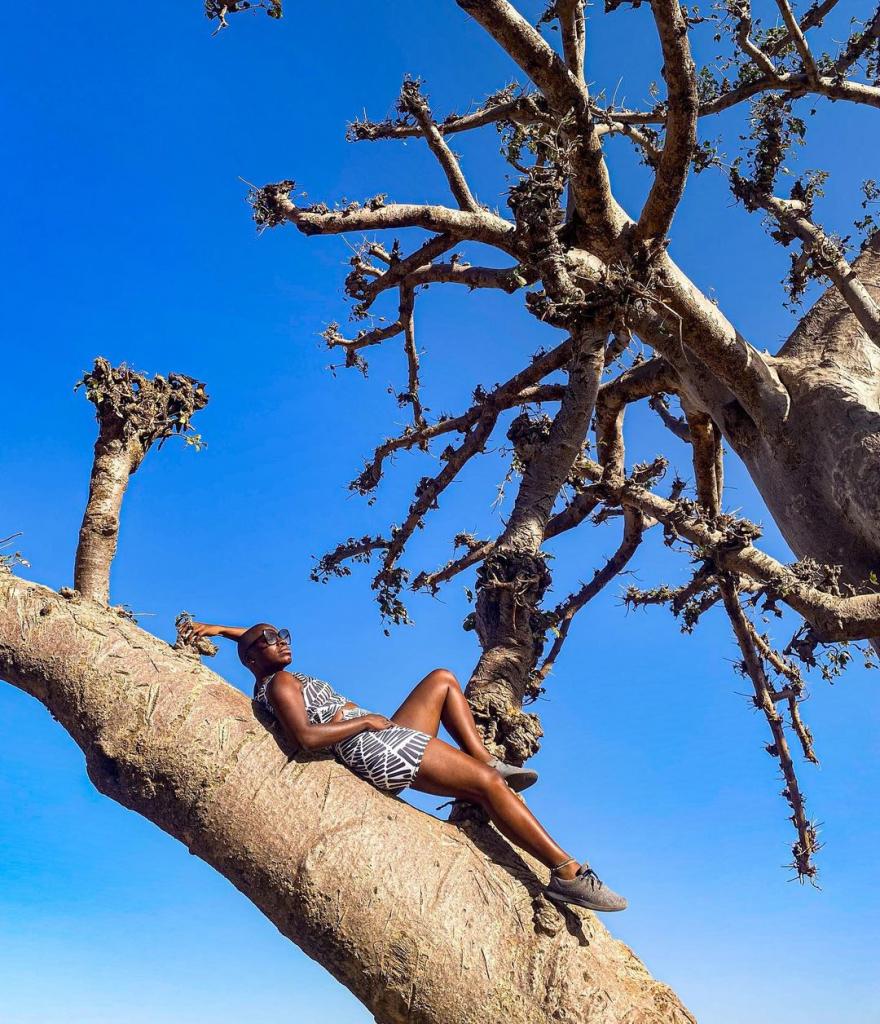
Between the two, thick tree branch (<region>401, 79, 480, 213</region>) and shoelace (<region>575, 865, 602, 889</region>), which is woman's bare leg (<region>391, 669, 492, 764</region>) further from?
thick tree branch (<region>401, 79, 480, 213</region>)

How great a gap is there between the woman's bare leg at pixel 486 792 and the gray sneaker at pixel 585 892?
0.07 m

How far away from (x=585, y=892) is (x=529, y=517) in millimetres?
1955

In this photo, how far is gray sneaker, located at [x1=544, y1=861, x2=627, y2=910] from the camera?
7.93 feet

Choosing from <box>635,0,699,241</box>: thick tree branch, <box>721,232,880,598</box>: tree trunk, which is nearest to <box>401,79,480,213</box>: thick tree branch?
<box>635,0,699,241</box>: thick tree branch

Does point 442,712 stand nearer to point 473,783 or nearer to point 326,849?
point 473,783

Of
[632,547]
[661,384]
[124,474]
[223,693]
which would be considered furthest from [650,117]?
A: [223,693]

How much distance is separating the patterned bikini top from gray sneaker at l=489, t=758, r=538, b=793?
634 millimetres

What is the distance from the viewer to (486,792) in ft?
8.90

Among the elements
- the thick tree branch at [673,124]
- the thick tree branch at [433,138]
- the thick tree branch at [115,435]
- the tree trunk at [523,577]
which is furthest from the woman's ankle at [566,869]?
the thick tree branch at [433,138]

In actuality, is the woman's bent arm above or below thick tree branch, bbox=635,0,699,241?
below

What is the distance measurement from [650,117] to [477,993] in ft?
21.7

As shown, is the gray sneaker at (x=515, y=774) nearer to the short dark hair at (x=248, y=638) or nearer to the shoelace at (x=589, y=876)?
the shoelace at (x=589, y=876)

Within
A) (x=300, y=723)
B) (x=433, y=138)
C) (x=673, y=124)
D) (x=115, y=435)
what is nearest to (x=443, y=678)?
(x=300, y=723)

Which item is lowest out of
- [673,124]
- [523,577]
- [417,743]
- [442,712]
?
[417,743]
